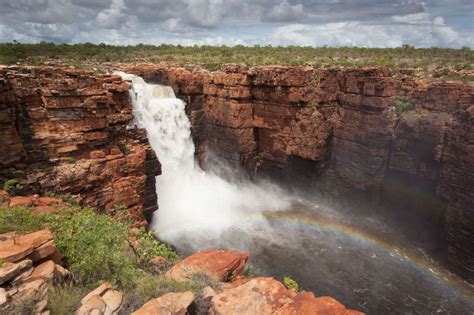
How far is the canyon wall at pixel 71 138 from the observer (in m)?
13.5

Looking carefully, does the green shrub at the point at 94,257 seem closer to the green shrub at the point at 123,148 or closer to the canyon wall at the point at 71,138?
the canyon wall at the point at 71,138

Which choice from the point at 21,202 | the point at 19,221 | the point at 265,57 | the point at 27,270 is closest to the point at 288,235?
the point at 21,202

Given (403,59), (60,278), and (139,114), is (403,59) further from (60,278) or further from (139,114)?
(60,278)

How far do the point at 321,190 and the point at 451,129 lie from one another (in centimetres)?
1075

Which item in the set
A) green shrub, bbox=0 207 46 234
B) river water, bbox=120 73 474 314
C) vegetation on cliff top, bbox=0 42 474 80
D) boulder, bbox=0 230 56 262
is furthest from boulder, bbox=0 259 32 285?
vegetation on cliff top, bbox=0 42 474 80

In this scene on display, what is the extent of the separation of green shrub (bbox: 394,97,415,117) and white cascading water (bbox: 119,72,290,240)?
36.4 ft

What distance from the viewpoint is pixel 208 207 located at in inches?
1026

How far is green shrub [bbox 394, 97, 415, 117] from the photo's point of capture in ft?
72.8

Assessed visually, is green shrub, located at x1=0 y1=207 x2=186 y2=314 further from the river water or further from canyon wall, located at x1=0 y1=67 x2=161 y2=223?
the river water

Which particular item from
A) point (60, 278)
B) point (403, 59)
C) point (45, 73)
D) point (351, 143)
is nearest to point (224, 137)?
point (351, 143)

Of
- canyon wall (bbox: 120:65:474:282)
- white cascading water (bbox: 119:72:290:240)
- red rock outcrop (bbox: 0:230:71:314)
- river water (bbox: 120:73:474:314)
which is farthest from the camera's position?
white cascading water (bbox: 119:72:290:240)

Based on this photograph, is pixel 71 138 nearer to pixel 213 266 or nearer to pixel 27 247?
pixel 27 247

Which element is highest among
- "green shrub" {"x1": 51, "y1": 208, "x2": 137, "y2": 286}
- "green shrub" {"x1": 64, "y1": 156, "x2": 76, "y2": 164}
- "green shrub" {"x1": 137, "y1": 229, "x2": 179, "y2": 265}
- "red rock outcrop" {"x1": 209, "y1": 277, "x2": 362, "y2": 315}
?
"green shrub" {"x1": 64, "y1": 156, "x2": 76, "y2": 164}

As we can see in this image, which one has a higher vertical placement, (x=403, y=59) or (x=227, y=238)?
(x=403, y=59)
